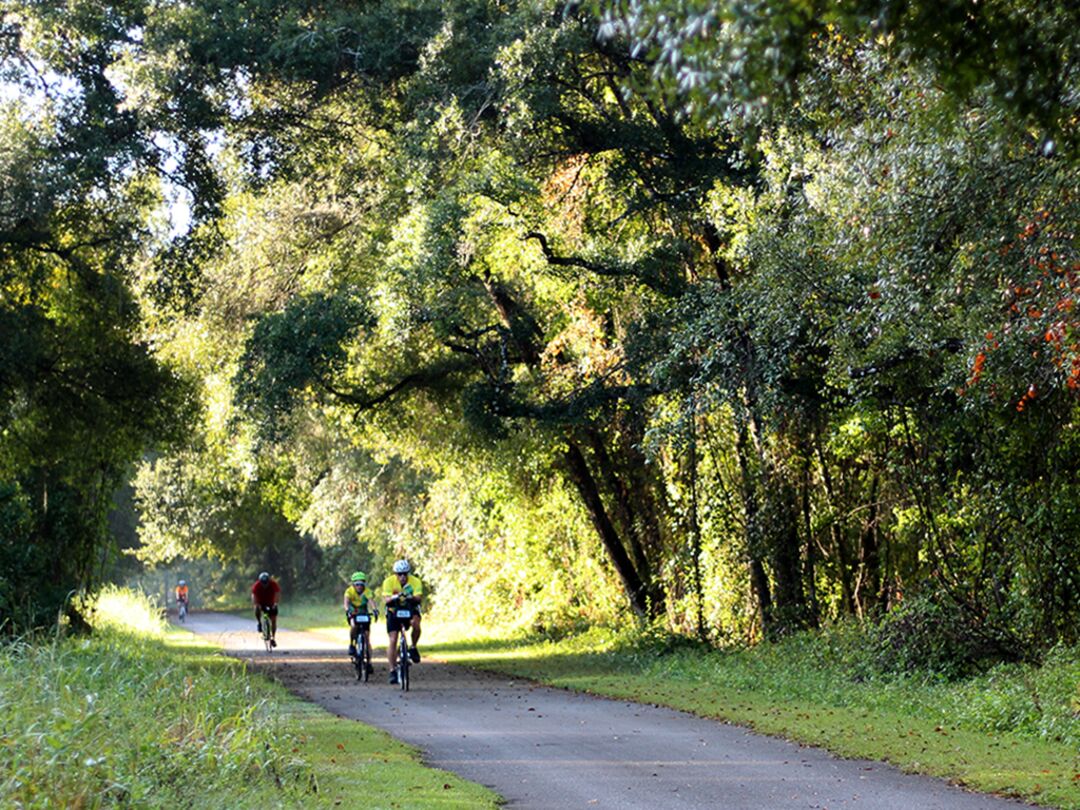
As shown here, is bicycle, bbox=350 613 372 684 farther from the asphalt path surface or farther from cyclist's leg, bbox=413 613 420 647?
cyclist's leg, bbox=413 613 420 647

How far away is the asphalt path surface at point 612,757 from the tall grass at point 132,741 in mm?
1929

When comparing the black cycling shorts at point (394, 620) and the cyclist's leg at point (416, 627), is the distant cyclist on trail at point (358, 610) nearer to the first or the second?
the cyclist's leg at point (416, 627)

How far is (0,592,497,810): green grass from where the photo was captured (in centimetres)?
782

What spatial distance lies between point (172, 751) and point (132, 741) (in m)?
0.33

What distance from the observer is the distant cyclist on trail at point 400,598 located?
66.1ft

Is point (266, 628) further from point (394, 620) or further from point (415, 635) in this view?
point (394, 620)

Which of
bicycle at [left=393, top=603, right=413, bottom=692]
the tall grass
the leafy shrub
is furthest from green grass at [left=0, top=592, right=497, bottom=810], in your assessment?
the leafy shrub

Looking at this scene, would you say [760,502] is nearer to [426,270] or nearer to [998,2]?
[426,270]

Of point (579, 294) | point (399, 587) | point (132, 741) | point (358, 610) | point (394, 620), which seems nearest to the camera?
point (132, 741)

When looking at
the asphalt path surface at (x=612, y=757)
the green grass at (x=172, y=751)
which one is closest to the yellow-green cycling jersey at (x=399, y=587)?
the asphalt path surface at (x=612, y=757)

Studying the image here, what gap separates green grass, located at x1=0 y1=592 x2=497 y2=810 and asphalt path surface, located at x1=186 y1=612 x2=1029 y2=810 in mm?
600

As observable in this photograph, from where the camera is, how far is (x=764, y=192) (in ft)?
59.2

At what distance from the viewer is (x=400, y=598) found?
66.1 feet

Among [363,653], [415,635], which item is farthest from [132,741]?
[363,653]
